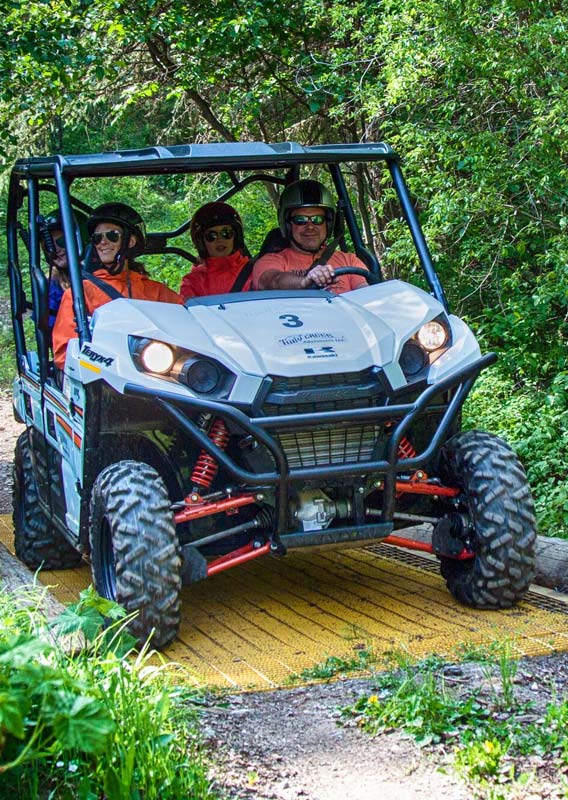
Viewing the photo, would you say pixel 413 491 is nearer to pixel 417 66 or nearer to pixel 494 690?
pixel 494 690

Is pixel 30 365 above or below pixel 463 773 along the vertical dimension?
above

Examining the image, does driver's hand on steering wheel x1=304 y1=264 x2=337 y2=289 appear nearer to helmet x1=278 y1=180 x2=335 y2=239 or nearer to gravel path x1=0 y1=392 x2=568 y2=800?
helmet x1=278 y1=180 x2=335 y2=239

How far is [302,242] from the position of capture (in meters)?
6.02

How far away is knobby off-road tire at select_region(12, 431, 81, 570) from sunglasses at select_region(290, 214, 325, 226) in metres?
1.92

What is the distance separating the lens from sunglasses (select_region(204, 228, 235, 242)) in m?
6.85

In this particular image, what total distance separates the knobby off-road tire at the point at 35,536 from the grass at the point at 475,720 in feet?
8.56

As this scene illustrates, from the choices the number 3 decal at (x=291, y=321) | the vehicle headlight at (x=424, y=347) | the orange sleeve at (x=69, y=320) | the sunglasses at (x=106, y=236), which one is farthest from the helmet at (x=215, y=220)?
the vehicle headlight at (x=424, y=347)

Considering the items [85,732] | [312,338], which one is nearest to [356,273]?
[312,338]

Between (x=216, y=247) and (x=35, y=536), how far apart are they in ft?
6.30

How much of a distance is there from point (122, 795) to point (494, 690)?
1502mm

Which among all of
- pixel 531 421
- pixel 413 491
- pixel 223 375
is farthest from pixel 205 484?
pixel 531 421

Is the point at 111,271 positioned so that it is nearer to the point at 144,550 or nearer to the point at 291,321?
the point at 291,321

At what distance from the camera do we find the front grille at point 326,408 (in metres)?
4.84

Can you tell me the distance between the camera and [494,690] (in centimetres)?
405
